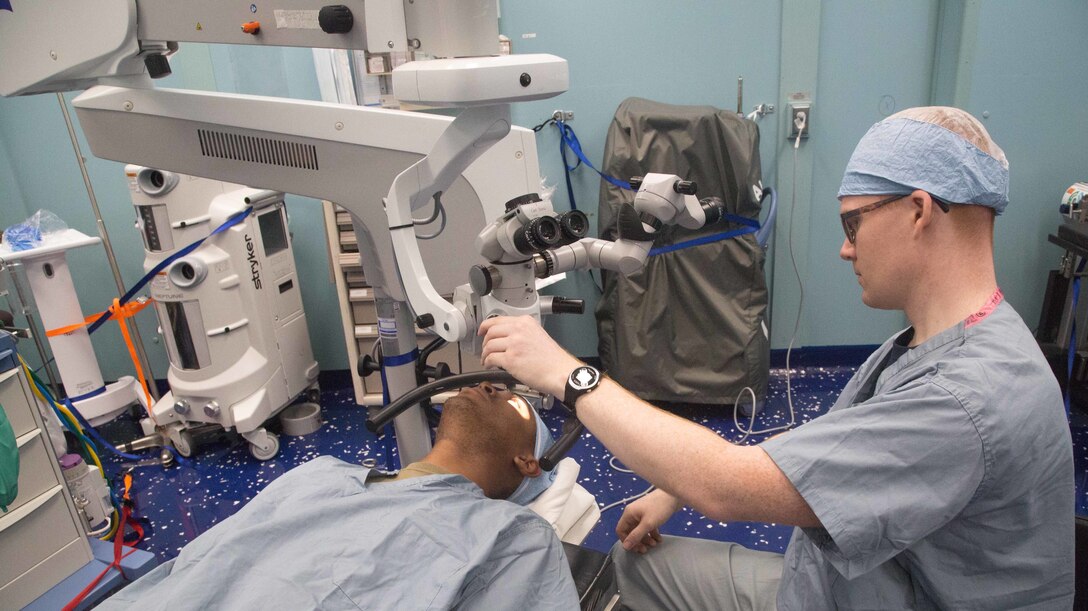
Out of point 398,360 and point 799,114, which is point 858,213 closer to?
point 398,360

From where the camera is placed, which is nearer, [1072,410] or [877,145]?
[877,145]

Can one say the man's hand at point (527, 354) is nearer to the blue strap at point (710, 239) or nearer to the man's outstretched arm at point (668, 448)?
the man's outstretched arm at point (668, 448)

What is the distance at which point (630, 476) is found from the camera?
2.49 metres

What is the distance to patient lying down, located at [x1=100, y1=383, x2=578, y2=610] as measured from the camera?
1.01 m

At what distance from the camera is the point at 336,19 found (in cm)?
95

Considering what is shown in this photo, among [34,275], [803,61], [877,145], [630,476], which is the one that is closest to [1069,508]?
[877,145]

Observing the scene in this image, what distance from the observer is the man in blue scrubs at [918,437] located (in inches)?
34.4

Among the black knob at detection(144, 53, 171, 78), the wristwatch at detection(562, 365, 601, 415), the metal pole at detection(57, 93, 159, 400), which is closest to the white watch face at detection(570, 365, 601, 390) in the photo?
the wristwatch at detection(562, 365, 601, 415)

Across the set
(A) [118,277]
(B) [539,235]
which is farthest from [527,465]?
(A) [118,277]

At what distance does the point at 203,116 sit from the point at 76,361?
1853mm

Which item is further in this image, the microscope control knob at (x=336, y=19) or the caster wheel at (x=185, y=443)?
the caster wheel at (x=185, y=443)

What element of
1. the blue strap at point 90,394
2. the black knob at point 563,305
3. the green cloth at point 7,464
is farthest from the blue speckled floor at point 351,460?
the black knob at point 563,305

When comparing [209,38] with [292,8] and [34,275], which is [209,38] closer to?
[292,8]

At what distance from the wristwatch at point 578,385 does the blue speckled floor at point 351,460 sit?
121cm
